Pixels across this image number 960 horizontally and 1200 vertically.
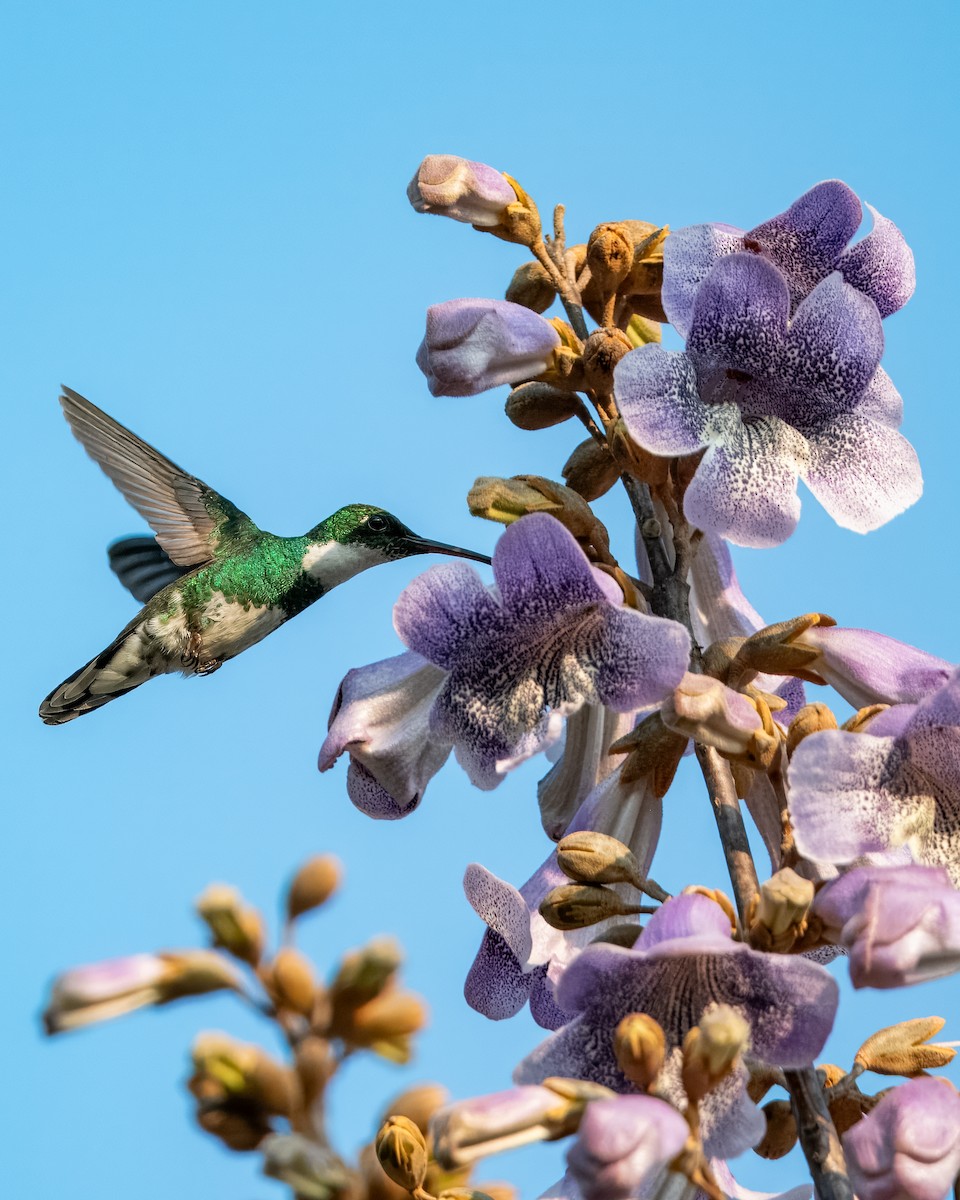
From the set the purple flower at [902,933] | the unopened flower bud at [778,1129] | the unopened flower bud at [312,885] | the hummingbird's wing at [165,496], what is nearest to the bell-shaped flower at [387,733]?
the unopened flower bud at [778,1129]

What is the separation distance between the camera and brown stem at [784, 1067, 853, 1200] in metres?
2.14

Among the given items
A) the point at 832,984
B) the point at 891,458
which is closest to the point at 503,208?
the point at 891,458

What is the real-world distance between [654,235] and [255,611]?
3.66 metres

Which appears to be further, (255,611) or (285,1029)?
(255,611)

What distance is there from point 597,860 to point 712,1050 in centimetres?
64

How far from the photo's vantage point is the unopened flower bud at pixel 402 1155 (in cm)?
201

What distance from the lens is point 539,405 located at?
315cm

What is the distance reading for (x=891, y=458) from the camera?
273 centimetres

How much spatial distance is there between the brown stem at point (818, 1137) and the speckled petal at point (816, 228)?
4.80 feet

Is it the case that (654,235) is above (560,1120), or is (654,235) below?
above

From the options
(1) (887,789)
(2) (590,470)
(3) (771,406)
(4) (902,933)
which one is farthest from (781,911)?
(2) (590,470)

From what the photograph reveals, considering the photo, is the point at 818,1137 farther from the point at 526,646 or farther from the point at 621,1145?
the point at 526,646

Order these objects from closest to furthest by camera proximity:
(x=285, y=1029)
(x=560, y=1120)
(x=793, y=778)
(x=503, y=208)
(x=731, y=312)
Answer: (x=285, y=1029)
(x=560, y=1120)
(x=793, y=778)
(x=731, y=312)
(x=503, y=208)

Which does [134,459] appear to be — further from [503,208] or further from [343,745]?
[343,745]
